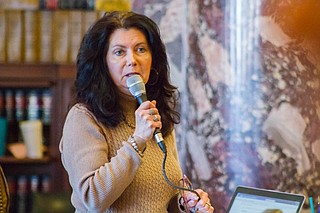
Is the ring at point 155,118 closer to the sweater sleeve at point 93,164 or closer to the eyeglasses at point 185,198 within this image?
the sweater sleeve at point 93,164

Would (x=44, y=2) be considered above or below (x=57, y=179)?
above

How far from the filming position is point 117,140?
1.82 meters

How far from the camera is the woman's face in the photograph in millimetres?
1808

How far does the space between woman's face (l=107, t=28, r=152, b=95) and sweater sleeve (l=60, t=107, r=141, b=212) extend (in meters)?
0.13

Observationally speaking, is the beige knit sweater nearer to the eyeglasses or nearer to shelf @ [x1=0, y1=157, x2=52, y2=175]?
the eyeglasses

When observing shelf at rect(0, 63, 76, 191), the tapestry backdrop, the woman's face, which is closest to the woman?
the woman's face

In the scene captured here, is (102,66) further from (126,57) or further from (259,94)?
(259,94)

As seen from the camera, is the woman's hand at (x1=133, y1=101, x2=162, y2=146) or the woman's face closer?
the woman's hand at (x1=133, y1=101, x2=162, y2=146)

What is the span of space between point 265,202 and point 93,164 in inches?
19.6

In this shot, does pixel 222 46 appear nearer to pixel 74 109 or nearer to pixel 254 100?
pixel 254 100

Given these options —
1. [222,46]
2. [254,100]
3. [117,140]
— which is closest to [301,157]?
[254,100]

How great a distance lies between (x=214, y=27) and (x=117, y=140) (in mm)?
873

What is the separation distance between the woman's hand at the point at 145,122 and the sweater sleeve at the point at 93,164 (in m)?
0.04

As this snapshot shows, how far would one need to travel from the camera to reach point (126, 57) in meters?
1.81
